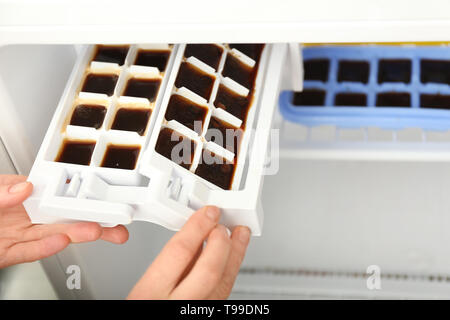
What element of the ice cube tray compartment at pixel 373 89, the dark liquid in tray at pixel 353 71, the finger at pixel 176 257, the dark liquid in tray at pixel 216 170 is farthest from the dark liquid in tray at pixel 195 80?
the dark liquid in tray at pixel 353 71

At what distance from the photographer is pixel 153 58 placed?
888 millimetres

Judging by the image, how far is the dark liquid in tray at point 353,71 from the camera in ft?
3.82

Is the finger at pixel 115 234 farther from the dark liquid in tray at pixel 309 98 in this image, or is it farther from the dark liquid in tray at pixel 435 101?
the dark liquid in tray at pixel 435 101

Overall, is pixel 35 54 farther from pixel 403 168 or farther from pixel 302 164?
pixel 403 168

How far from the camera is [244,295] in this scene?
47.3 inches

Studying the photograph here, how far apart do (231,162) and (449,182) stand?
78 cm

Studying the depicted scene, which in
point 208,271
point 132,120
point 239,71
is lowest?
point 208,271

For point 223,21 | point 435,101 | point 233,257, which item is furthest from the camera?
point 435,101

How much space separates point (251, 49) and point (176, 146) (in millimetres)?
262

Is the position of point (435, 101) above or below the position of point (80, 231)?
above

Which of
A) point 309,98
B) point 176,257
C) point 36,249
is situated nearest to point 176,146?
point 176,257

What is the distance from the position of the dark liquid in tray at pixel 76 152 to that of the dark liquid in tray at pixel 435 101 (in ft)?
2.30

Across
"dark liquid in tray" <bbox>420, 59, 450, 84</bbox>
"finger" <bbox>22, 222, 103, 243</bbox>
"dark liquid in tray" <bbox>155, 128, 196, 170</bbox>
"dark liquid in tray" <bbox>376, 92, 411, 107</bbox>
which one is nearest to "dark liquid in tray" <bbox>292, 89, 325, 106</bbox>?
"dark liquid in tray" <bbox>376, 92, 411, 107</bbox>

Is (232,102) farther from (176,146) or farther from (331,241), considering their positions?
(331,241)
